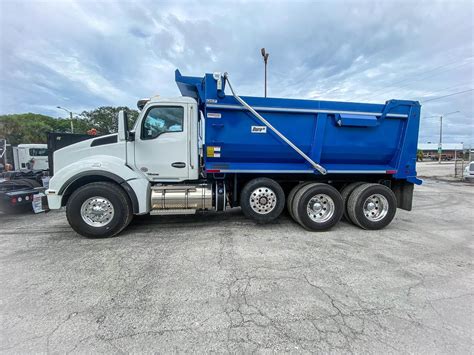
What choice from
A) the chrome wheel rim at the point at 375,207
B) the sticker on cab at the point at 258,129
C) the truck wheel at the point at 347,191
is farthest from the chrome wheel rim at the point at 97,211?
the chrome wheel rim at the point at 375,207

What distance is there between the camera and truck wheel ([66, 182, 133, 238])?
4.13 metres

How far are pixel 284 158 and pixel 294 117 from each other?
873 mm

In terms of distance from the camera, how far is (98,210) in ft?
13.8

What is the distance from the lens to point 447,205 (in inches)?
300

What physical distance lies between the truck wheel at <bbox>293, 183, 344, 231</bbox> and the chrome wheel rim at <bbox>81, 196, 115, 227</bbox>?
3.70 m

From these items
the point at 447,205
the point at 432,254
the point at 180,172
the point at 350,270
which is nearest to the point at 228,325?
the point at 350,270

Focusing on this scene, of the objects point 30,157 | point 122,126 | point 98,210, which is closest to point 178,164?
point 122,126

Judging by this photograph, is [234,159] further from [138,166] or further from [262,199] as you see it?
[138,166]

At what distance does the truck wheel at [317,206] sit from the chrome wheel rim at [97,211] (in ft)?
12.1

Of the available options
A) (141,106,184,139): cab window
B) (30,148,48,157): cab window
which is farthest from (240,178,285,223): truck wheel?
(30,148,48,157): cab window

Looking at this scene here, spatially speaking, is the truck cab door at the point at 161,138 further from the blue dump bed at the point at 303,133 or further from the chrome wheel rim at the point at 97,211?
the chrome wheel rim at the point at 97,211

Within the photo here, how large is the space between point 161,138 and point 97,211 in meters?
1.84

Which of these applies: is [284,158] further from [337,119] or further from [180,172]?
[180,172]

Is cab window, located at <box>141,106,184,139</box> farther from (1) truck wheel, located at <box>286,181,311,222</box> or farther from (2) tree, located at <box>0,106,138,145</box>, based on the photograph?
(2) tree, located at <box>0,106,138,145</box>
